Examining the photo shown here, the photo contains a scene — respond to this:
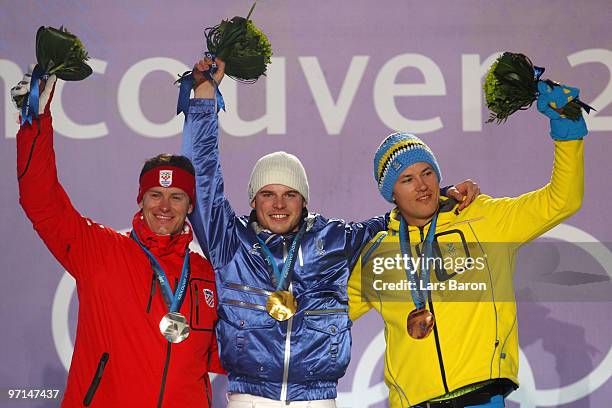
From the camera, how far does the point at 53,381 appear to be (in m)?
3.83

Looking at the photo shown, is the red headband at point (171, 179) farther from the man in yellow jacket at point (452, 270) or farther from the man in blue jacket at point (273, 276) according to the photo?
the man in yellow jacket at point (452, 270)

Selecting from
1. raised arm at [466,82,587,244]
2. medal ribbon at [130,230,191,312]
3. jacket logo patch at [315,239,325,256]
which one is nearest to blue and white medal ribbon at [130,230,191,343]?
medal ribbon at [130,230,191,312]

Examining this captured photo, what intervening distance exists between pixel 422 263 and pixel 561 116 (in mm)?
674

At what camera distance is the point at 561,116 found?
265cm

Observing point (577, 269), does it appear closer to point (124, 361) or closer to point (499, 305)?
point (499, 305)

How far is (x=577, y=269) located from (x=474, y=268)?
122 cm

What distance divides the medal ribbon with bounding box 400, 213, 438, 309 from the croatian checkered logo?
69 centimetres

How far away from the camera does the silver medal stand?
272 centimetres

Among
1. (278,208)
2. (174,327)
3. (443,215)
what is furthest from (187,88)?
(443,215)

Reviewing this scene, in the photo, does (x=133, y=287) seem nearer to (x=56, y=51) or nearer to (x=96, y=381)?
(x=96, y=381)

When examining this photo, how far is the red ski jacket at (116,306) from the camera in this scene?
266 centimetres

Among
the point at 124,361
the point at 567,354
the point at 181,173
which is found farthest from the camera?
the point at 567,354

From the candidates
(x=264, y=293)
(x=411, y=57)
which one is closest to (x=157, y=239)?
(x=264, y=293)

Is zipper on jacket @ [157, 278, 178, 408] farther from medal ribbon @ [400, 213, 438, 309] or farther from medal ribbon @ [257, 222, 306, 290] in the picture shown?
medal ribbon @ [400, 213, 438, 309]
